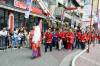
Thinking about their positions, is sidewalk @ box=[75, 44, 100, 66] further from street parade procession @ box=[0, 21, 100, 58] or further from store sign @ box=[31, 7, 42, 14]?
store sign @ box=[31, 7, 42, 14]

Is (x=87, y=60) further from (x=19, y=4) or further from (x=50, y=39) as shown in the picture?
(x=19, y=4)

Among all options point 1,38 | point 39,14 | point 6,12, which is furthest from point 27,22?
point 1,38

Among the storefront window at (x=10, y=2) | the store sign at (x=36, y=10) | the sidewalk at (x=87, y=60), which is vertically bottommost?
the sidewalk at (x=87, y=60)

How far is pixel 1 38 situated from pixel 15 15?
419 inches

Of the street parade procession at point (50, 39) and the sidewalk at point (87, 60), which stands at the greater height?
the street parade procession at point (50, 39)

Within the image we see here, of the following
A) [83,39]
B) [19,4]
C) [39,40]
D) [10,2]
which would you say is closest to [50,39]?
[39,40]

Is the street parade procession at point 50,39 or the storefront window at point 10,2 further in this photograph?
the storefront window at point 10,2

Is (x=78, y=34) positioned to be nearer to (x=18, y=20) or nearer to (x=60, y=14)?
(x=18, y=20)

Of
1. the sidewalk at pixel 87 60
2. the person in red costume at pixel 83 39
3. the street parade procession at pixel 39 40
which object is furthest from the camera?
the person in red costume at pixel 83 39

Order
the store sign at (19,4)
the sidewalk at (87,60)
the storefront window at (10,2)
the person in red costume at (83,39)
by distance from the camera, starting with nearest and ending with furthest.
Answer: the sidewalk at (87,60), the person in red costume at (83,39), the storefront window at (10,2), the store sign at (19,4)

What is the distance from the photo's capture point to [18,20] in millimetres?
37719

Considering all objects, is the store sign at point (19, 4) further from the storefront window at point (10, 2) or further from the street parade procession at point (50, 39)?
the street parade procession at point (50, 39)

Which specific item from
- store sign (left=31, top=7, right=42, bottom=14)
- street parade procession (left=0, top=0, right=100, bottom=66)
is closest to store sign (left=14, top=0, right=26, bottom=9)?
street parade procession (left=0, top=0, right=100, bottom=66)

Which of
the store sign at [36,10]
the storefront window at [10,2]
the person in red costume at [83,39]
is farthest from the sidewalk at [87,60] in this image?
the store sign at [36,10]
